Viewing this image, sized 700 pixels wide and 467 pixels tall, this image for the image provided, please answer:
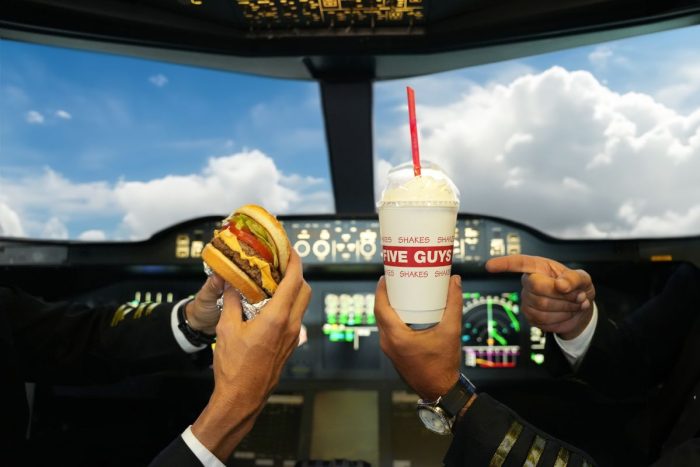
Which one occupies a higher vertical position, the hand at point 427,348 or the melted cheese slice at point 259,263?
the melted cheese slice at point 259,263

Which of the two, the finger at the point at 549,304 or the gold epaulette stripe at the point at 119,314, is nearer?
the finger at the point at 549,304

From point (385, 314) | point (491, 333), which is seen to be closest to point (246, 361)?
point (385, 314)

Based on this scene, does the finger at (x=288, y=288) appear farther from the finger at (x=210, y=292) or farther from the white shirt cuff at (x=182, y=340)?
the white shirt cuff at (x=182, y=340)

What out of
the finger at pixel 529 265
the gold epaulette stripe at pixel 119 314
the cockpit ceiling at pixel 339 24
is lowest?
the gold epaulette stripe at pixel 119 314

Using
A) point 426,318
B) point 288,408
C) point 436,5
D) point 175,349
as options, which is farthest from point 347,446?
point 436,5

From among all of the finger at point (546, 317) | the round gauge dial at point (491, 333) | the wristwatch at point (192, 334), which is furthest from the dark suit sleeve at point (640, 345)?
the wristwatch at point (192, 334)

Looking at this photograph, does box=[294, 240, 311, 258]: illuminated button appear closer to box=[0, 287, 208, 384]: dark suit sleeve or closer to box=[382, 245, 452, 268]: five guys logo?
box=[0, 287, 208, 384]: dark suit sleeve

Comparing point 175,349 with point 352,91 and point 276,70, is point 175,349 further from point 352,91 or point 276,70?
point 352,91

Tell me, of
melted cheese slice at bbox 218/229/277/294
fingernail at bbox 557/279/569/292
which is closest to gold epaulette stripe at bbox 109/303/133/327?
melted cheese slice at bbox 218/229/277/294

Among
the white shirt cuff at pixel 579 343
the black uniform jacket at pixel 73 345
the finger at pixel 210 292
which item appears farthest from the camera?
the black uniform jacket at pixel 73 345
